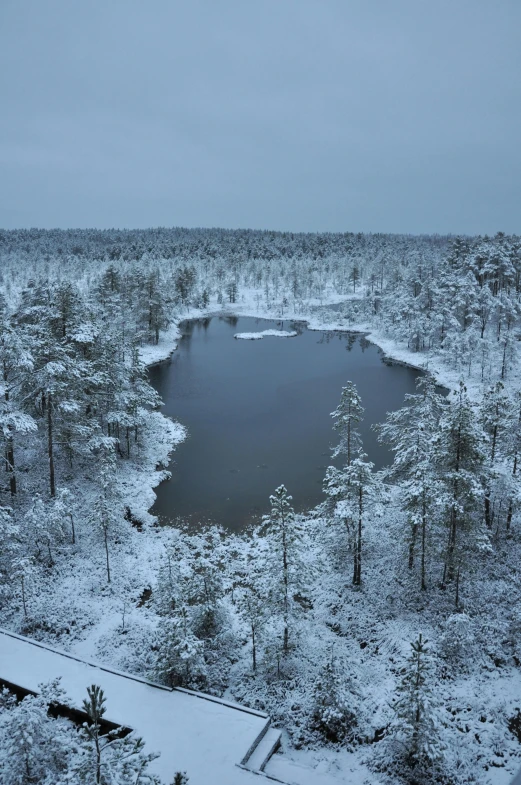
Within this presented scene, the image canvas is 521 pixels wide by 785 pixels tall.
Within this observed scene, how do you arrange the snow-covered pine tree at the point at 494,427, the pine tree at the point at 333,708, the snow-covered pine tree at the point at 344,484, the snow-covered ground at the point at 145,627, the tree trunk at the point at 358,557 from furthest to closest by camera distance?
the snow-covered pine tree at the point at 494,427
the tree trunk at the point at 358,557
the snow-covered pine tree at the point at 344,484
the pine tree at the point at 333,708
the snow-covered ground at the point at 145,627

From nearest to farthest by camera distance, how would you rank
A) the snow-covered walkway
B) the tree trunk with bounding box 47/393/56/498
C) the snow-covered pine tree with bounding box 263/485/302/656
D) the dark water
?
the snow-covered walkway, the snow-covered pine tree with bounding box 263/485/302/656, the tree trunk with bounding box 47/393/56/498, the dark water

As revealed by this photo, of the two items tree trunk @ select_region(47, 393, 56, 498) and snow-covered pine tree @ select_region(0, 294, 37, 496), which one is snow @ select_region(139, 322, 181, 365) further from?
snow-covered pine tree @ select_region(0, 294, 37, 496)

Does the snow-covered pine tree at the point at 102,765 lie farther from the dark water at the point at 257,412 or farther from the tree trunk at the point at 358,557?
the dark water at the point at 257,412

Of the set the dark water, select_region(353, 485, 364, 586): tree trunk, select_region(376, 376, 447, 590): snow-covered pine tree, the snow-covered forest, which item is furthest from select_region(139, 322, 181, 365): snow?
select_region(353, 485, 364, 586): tree trunk

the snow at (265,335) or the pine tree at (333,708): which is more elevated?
the snow at (265,335)

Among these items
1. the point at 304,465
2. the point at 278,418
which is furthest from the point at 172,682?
the point at 278,418

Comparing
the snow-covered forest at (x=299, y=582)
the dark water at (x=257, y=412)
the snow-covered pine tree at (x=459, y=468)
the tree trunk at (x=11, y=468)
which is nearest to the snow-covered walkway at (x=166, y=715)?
the snow-covered forest at (x=299, y=582)

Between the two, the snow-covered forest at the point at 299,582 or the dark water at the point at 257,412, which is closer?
the snow-covered forest at the point at 299,582
